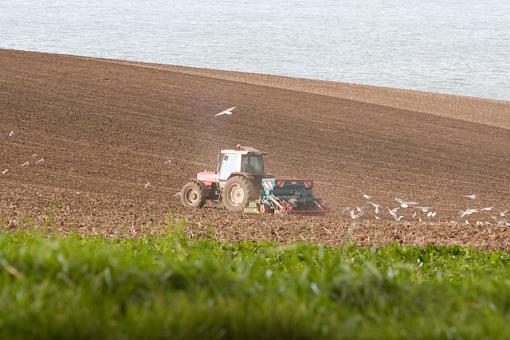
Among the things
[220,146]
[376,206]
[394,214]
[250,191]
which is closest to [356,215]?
[376,206]

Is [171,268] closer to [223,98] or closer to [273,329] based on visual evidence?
[273,329]

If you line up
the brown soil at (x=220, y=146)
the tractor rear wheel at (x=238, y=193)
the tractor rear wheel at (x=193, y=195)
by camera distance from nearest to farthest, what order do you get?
the brown soil at (x=220, y=146) → the tractor rear wheel at (x=238, y=193) → the tractor rear wheel at (x=193, y=195)

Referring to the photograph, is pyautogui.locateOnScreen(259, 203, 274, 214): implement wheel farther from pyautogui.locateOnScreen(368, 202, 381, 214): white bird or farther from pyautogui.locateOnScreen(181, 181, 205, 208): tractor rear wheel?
pyautogui.locateOnScreen(368, 202, 381, 214): white bird

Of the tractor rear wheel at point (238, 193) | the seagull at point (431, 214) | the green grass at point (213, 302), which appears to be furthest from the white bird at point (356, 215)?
the green grass at point (213, 302)

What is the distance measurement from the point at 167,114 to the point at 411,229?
71.7 feet

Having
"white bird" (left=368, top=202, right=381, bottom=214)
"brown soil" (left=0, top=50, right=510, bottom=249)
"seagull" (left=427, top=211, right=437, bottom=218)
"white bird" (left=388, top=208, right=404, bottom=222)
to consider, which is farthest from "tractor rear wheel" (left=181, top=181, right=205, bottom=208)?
"seagull" (left=427, top=211, right=437, bottom=218)

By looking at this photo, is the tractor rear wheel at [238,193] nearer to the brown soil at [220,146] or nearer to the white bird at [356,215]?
the brown soil at [220,146]

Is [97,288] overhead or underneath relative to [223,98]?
underneath

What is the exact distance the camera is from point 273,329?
13.7 ft

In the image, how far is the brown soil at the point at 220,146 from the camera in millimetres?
21812

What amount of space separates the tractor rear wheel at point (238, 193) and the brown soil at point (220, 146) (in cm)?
87

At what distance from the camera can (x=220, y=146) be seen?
1422 inches

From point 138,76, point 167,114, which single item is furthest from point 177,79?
point 167,114

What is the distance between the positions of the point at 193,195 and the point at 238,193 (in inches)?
75.0
